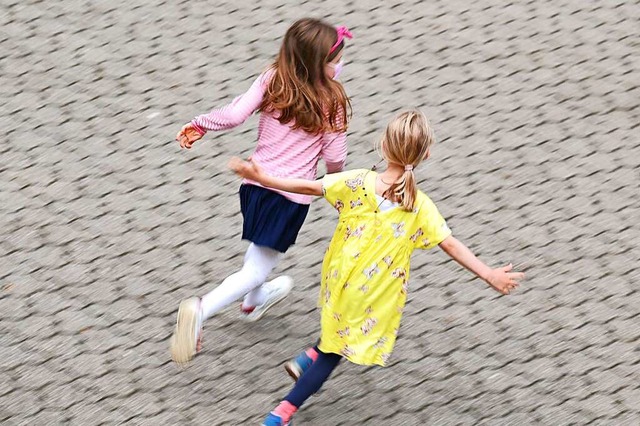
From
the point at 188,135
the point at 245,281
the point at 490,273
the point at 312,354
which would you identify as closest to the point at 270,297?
the point at 245,281

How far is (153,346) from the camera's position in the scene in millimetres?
5688

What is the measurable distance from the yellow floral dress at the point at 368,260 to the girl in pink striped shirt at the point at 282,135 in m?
0.38

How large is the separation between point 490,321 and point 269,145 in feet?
5.05

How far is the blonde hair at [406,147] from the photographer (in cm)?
477

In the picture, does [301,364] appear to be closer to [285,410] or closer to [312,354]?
[312,354]

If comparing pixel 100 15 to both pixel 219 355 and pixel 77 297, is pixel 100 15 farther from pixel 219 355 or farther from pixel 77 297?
pixel 219 355

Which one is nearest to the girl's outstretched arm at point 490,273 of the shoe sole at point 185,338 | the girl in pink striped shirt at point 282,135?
the girl in pink striped shirt at point 282,135

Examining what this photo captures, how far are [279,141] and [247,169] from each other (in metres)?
0.45

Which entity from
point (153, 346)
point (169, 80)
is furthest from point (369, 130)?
point (153, 346)

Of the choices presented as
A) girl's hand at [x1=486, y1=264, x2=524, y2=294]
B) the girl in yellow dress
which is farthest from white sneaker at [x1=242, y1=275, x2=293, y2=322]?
girl's hand at [x1=486, y1=264, x2=524, y2=294]

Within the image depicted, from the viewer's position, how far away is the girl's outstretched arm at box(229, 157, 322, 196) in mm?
4898

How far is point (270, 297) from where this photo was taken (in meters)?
5.88

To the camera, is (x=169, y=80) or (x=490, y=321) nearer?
(x=490, y=321)

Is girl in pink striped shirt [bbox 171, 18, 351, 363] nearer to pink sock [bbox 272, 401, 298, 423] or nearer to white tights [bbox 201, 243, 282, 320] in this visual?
white tights [bbox 201, 243, 282, 320]
